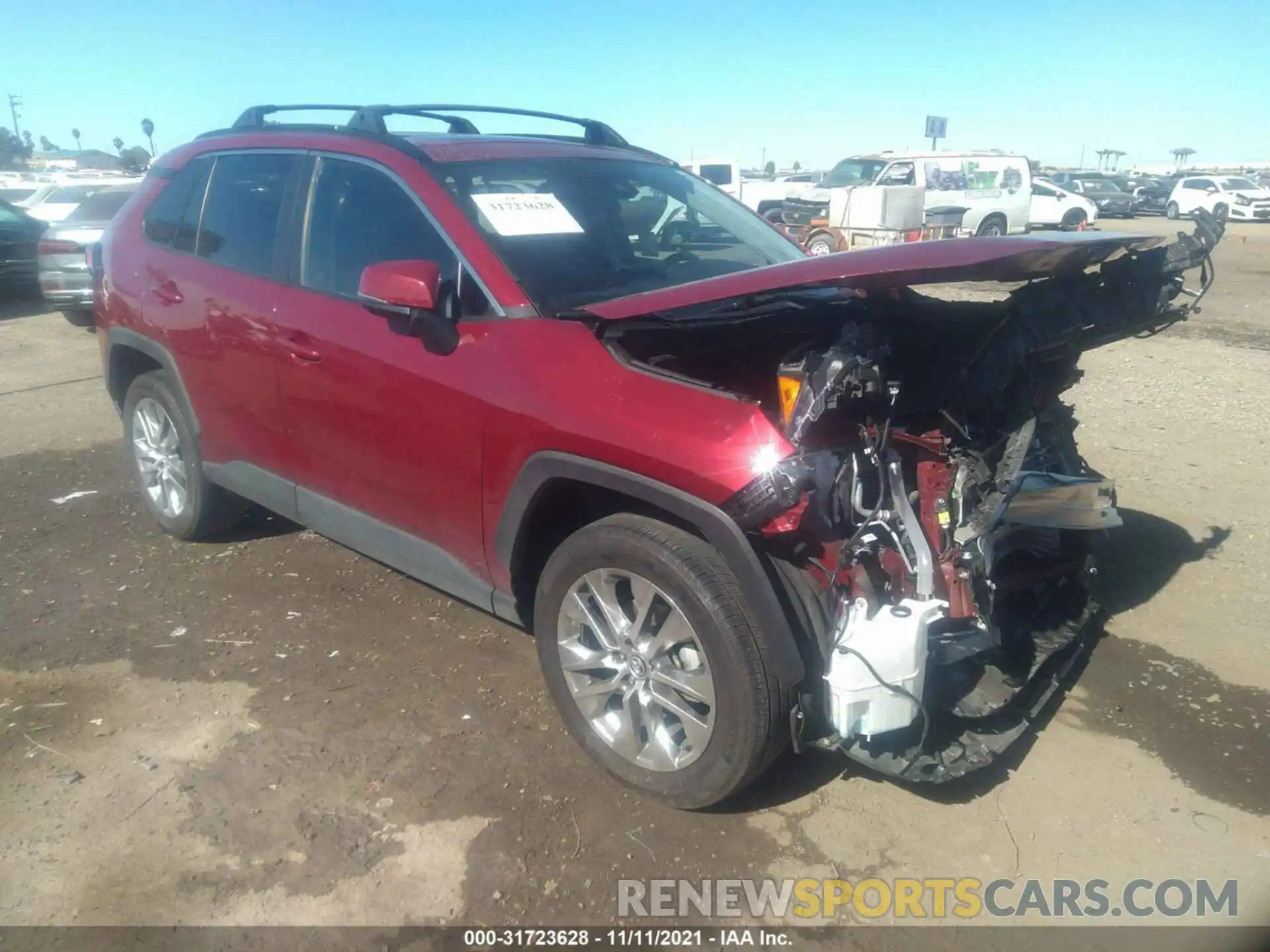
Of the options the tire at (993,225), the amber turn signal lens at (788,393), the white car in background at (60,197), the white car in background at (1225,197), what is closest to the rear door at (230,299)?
the amber turn signal lens at (788,393)

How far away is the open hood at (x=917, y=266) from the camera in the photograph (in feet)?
7.95

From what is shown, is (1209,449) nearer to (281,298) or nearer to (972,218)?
(281,298)

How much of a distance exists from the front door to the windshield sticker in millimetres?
209

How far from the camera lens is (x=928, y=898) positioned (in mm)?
2586

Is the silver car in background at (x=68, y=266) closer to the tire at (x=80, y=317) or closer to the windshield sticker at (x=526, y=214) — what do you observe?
the tire at (x=80, y=317)

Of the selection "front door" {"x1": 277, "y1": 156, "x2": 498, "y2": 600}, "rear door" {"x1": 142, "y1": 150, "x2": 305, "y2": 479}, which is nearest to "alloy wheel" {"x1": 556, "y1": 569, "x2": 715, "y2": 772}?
"front door" {"x1": 277, "y1": 156, "x2": 498, "y2": 600}

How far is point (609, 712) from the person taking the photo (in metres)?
3.03

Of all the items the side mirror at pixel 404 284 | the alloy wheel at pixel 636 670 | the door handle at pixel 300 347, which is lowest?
the alloy wheel at pixel 636 670

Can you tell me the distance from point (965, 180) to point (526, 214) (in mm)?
19827

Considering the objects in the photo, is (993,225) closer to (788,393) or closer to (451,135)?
(451,135)

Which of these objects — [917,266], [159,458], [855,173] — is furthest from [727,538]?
[855,173]

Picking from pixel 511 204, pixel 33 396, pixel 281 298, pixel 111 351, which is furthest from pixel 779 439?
pixel 33 396

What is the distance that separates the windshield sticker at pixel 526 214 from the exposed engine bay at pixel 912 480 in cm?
68

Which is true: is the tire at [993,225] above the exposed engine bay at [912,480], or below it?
above
